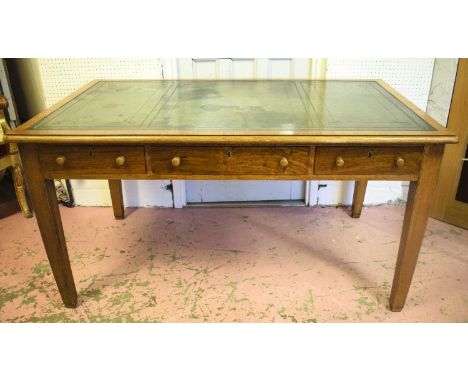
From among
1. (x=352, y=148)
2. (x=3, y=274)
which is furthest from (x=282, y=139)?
(x=3, y=274)

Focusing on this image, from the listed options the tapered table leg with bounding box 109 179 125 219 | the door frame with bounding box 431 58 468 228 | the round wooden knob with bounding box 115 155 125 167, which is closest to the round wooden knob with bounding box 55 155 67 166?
the round wooden knob with bounding box 115 155 125 167

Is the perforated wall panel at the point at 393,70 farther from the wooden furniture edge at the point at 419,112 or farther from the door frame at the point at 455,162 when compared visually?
the wooden furniture edge at the point at 419,112

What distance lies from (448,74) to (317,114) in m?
1.33

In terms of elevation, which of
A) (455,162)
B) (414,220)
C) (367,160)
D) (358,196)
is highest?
(367,160)

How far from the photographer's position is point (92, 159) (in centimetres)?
185

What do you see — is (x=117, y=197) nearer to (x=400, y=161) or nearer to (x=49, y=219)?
(x=49, y=219)

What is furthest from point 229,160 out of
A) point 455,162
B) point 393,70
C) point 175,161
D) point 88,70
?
point 455,162

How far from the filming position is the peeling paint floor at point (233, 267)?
7.18ft

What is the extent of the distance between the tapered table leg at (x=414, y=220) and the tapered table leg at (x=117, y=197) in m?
1.88

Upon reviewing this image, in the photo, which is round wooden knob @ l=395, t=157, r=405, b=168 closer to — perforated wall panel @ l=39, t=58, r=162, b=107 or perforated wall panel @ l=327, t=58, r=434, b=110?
perforated wall panel @ l=327, t=58, r=434, b=110

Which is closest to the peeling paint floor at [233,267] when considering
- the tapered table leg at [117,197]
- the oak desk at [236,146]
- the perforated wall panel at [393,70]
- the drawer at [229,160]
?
the tapered table leg at [117,197]

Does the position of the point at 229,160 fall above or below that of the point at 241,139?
below

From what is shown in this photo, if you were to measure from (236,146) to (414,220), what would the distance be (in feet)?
2.96

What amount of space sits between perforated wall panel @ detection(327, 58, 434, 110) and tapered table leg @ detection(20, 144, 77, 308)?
75.1 inches
